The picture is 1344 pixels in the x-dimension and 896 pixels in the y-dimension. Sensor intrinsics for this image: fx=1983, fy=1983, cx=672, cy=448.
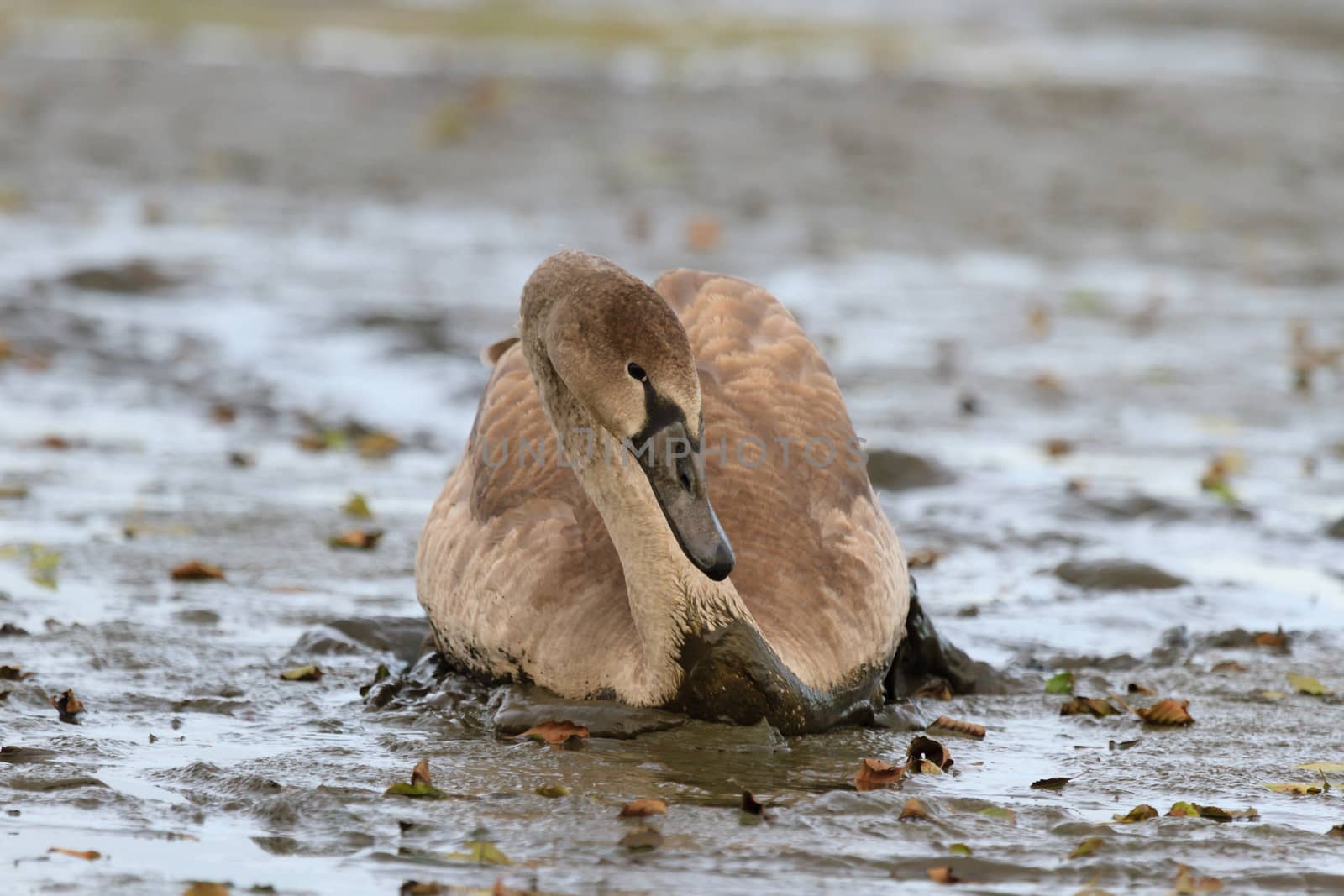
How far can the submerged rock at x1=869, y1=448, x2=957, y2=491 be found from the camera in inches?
337

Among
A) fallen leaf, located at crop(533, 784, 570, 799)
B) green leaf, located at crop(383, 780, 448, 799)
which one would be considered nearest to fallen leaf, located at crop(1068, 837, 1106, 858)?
fallen leaf, located at crop(533, 784, 570, 799)

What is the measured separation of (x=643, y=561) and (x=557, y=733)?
1.65ft

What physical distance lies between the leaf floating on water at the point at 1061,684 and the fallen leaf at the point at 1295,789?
1.02 meters

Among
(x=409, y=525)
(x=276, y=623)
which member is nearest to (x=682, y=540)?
(x=276, y=623)

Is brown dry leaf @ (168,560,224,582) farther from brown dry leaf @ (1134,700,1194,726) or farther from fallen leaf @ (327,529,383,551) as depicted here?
brown dry leaf @ (1134,700,1194,726)

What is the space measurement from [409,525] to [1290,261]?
347 inches

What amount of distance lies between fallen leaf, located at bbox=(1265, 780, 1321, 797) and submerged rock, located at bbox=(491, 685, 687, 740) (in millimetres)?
1516

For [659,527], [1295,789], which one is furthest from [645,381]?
[1295,789]

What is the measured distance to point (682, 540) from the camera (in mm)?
4941

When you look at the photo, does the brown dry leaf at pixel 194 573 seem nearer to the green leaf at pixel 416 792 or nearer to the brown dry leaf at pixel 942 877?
the green leaf at pixel 416 792

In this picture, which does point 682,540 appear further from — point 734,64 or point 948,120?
point 734,64

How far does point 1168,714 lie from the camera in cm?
555

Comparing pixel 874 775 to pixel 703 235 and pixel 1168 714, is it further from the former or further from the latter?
pixel 703 235

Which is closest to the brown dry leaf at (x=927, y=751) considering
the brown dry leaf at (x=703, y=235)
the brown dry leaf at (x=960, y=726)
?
the brown dry leaf at (x=960, y=726)
